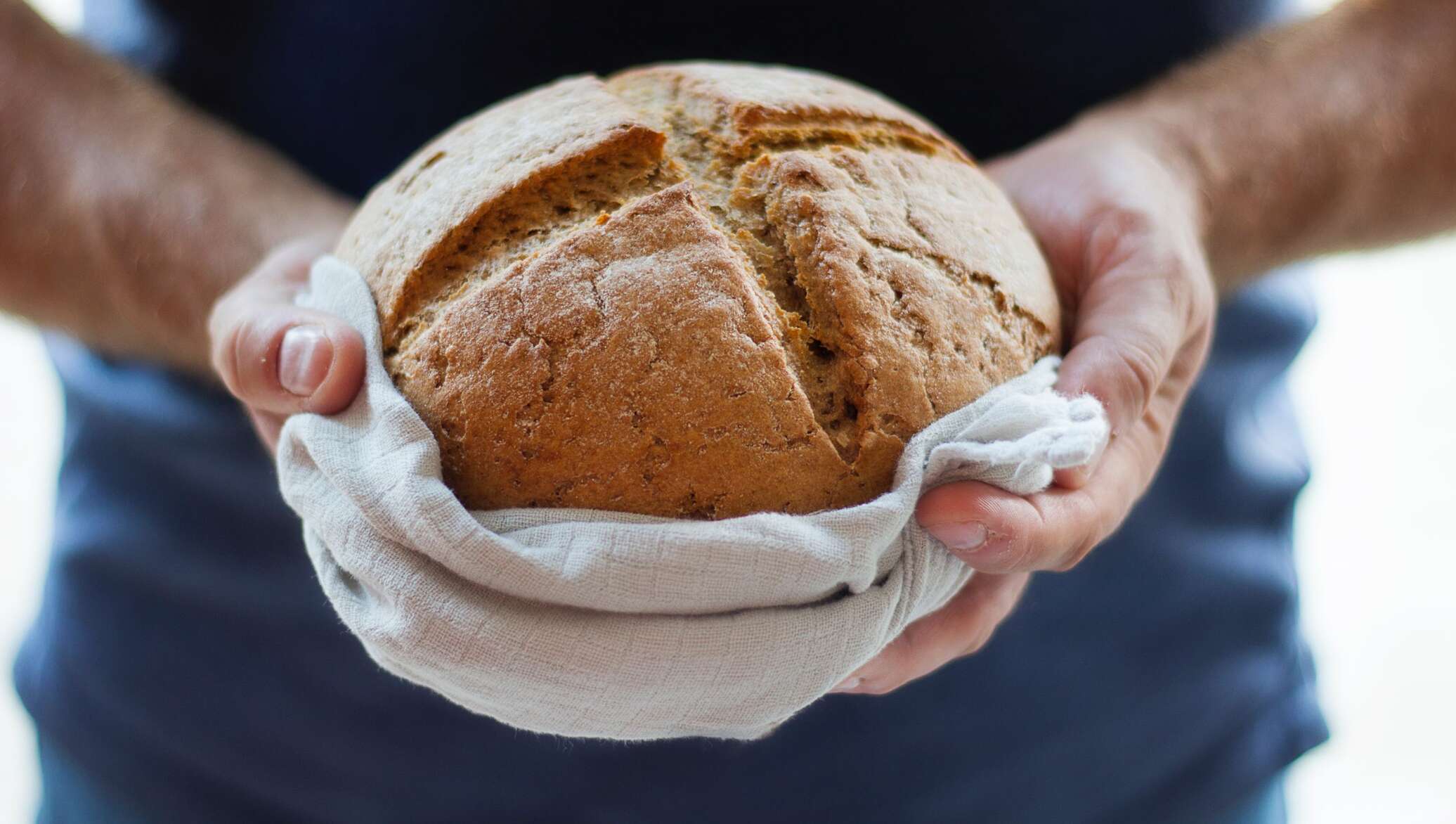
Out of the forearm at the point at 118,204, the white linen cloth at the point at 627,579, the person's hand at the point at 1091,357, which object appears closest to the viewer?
the white linen cloth at the point at 627,579

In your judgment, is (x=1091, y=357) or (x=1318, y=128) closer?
(x=1091, y=357)

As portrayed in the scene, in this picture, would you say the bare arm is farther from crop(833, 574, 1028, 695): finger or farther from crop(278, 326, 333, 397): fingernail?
crop(278, 326, 333, 397): fingernail

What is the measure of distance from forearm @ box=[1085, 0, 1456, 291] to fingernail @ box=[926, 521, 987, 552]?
100 centimetres

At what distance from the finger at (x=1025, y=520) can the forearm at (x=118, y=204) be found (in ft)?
4.00

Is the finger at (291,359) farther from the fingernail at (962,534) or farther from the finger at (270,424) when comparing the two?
the fingernail at (962,534)

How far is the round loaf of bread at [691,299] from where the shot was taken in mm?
1106

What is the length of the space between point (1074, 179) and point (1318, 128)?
0.68 metres

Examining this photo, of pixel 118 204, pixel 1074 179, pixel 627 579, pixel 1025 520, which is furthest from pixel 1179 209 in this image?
pixel 118 204

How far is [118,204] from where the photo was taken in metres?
1.83

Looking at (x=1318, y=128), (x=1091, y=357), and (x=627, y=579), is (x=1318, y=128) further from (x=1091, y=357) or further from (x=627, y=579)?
(x=627, y=579)

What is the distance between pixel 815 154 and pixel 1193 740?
1.36m

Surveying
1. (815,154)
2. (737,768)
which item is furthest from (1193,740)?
(815,154)

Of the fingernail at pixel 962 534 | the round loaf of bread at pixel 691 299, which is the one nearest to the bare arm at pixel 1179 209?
the fingernail at pixel 962 534

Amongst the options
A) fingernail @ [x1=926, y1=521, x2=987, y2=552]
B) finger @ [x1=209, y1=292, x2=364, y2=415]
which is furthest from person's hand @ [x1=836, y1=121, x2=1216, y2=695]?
finger @ [x1=209, y1=292, x2=364, y2=415]
